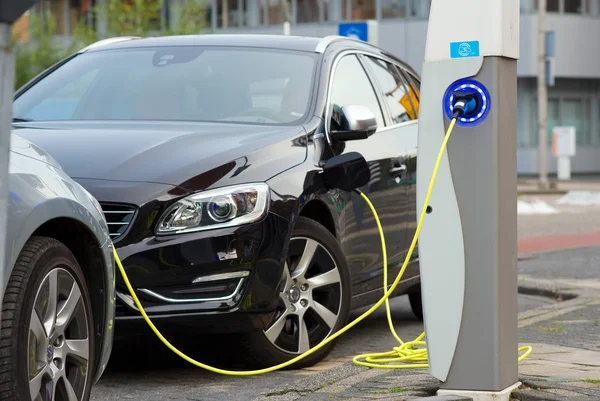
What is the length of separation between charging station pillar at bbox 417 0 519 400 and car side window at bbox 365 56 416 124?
2.82m

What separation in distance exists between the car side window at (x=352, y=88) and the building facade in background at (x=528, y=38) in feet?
115

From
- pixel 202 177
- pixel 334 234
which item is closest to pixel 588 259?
pixel 334 234

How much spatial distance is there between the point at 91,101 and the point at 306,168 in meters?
1.43

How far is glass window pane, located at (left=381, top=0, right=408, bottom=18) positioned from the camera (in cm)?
4394

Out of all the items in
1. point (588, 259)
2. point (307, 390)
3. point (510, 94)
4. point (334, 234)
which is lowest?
point (588, 259)

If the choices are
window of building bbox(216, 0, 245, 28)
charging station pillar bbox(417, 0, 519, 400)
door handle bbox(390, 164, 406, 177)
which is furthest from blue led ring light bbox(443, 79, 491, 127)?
window of building bbox(216, 0, 245, 28)

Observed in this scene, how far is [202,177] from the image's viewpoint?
5531 mm

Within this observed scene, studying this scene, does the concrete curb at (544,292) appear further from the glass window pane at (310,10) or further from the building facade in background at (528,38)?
the glass window pane at (310,10)

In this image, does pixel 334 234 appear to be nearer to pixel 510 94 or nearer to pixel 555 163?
pixel 510 94

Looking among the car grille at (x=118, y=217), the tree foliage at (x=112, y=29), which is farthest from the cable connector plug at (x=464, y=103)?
the tree foliage at (x=112, y=29)

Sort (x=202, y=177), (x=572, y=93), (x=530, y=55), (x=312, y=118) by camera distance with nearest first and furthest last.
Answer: (x=202, y=177), (x=312, y=118), (x=530, y=55), (x=572, y=93)

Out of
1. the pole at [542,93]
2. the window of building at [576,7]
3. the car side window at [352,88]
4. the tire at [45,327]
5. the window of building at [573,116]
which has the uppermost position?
the window of building at [576,7]

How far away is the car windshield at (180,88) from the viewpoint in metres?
6.59

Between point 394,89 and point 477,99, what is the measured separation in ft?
10.7
